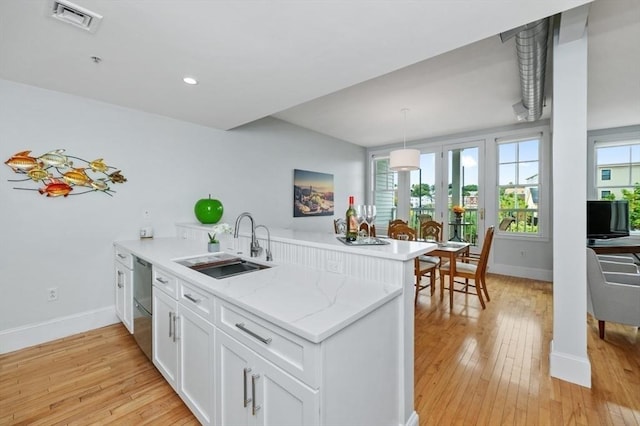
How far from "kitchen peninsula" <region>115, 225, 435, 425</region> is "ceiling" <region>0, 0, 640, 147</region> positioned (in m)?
1.33

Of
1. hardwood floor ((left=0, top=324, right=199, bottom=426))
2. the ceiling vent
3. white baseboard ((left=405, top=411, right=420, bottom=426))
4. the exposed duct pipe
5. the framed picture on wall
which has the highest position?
the exposed duct pipe

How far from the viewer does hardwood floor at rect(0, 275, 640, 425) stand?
173 centimetres

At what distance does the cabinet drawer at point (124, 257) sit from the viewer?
255cm

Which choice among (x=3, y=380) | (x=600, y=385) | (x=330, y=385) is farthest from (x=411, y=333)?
(x=3, y=380)

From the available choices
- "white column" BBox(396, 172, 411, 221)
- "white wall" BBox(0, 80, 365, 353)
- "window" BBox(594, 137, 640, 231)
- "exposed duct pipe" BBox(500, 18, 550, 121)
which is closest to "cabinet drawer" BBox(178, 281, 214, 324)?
"white wall" BBox(0, 80, 365, 353)

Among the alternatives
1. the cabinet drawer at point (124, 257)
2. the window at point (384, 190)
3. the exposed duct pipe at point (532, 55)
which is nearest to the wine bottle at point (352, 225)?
the exposed duct pipe at point (532, 55)

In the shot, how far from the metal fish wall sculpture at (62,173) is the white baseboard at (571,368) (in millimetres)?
4348

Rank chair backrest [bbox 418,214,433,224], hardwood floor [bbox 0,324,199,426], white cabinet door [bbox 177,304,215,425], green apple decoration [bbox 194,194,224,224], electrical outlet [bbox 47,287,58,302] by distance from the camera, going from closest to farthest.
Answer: white cabinet door [bbox 177,304,215,425] < hardwood floor [bbox 0,324,199,426] < electrical outlet [bbox 47,287,58,302] < green apple decoration [bbox 194,194,224,224] < chair backrest [bbox 418,214,433,224]

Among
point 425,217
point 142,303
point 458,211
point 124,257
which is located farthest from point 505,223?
point 124,257

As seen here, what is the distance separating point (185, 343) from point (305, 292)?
90 cm

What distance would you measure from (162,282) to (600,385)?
3.25 m

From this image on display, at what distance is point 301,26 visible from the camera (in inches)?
65.6

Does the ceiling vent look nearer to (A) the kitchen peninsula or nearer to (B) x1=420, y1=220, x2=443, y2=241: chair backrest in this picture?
(A) the kitchen peninsula

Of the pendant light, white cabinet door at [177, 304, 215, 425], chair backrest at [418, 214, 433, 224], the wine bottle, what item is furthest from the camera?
chair backrest at [418, 214, 433, 224]
